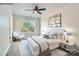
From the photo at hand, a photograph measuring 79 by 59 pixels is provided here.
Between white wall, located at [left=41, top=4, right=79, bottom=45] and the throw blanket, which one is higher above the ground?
white wall, located at [left=41, top=4, right=79, bottom=45]

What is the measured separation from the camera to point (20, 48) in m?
2.15

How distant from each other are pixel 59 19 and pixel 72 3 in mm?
394

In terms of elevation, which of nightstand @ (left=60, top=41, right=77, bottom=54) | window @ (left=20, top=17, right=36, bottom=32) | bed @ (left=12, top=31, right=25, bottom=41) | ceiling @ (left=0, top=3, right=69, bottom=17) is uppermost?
ceiling @ (left=0, top=3, right=69, bottom=17)

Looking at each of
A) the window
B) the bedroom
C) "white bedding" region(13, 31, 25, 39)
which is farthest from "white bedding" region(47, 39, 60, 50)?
"white bedding" region(13, 31, 25, 39)

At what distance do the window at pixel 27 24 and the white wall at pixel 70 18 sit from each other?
7.7 inches

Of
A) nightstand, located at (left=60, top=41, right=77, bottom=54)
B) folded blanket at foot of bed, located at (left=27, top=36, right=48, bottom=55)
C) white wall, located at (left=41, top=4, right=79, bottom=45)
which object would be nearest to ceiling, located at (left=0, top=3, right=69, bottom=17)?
white wall, located at (left=41, top=4, right=79, bottom=45)

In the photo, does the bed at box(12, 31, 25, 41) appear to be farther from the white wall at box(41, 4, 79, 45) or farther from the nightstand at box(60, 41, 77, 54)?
the nightstand at box(60, 41, 77, 54)

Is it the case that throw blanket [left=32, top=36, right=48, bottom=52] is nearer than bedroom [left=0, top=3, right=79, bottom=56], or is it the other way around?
bedroom [left=0, top=3, right=79, bottom=56]

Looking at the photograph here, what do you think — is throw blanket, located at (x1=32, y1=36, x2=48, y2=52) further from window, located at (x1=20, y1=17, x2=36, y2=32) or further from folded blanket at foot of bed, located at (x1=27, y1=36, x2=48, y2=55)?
window, located at (x1=20, y1=17, x2=36, y2=32)

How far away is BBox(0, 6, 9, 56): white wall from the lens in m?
2.02

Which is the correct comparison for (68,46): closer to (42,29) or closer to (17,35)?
(42,29)

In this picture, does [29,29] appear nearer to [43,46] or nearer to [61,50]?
[43,46]

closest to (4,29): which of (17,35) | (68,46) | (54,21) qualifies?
(17,35)

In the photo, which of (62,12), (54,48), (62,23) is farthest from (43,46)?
(62,12)
